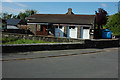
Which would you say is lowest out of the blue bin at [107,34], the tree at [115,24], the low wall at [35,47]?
the low wall at [35,47]

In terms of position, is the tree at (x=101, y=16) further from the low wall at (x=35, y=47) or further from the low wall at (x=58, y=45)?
the low wall at (x=35, y=47)

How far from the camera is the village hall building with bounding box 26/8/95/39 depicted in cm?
3177

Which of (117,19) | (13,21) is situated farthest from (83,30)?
(13,21)

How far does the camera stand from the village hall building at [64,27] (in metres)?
31.8

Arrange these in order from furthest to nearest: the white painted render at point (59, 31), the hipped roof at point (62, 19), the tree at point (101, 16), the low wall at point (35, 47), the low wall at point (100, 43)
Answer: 1. the tree at point (101, 16)
2. the white painted render at point (59, 31)
3. the hipped roof at point (62, 19)
4. the low wall at point (100, 43)
5. the low wall at point (35, 47)

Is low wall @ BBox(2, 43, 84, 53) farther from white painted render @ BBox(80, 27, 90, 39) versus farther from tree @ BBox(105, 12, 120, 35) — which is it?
tree @ BBox(105, 12, 120, 35)

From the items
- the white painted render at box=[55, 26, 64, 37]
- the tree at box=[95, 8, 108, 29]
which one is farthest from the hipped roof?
the tree at box=[95, 8, 108, 29]

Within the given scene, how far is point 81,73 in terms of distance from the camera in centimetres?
884

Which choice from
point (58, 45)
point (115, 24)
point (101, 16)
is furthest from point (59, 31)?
point (101, 16)

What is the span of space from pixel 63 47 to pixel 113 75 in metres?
9.00

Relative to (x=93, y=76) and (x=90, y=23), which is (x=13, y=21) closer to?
(x=90, y=23)

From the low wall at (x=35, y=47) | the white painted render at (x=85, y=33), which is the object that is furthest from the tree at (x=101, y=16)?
the low wall at (x=35, y=47)

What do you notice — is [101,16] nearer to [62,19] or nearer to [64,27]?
[62,19]

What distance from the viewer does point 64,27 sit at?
32719 millimetres
